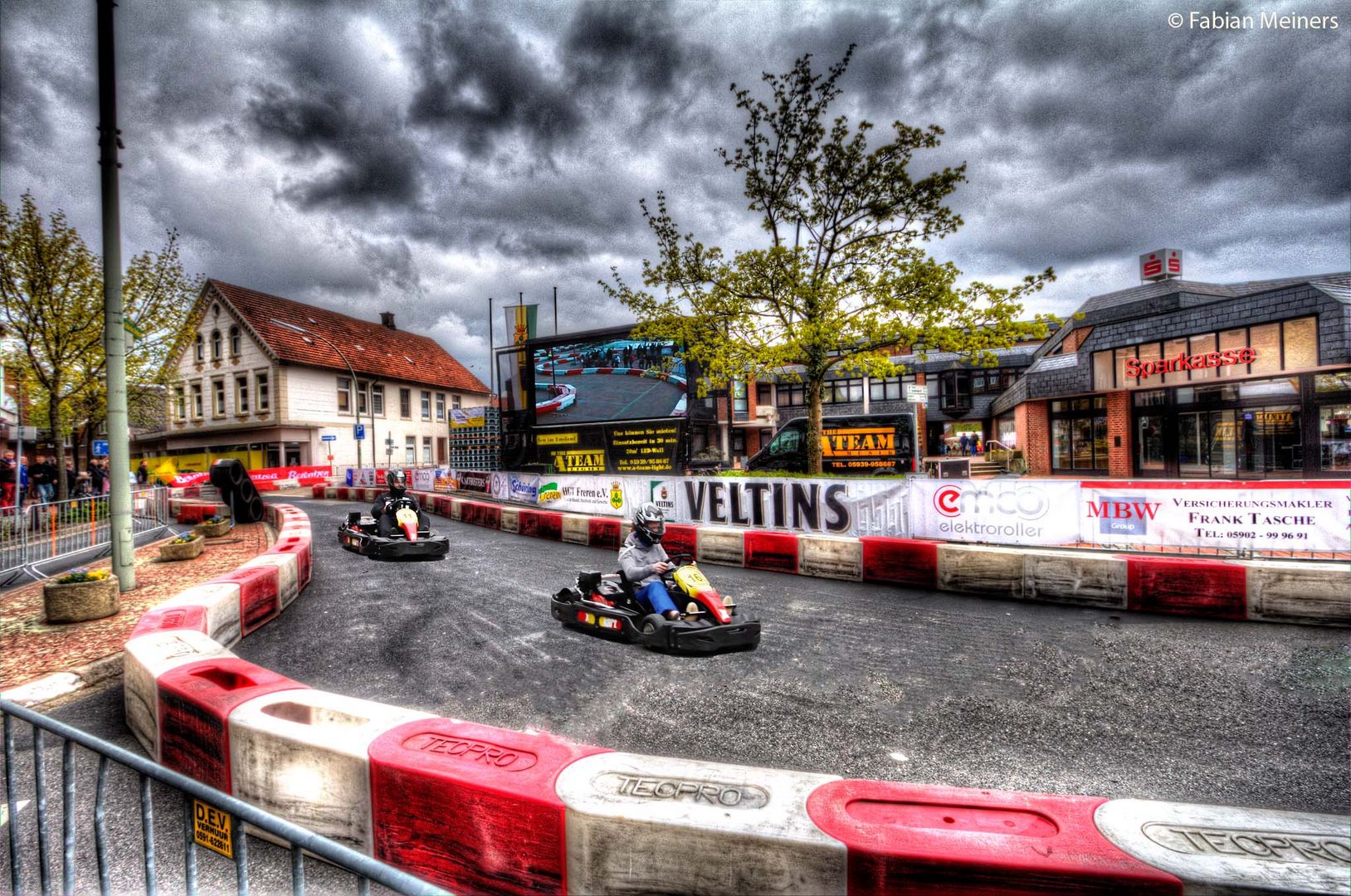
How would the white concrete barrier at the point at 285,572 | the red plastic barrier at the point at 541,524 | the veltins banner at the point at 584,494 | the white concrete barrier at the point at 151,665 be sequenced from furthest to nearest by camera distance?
the veltins banner at the point at 584,494 < the red plastic barrier at the point at 541,524 < the white concrete barrier at the point at 285,572 < the white concrete barrier at the point at 151,665

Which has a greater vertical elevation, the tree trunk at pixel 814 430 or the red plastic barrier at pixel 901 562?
the tree trunk at pixel 814 430

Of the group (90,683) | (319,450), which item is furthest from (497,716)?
(319,450)

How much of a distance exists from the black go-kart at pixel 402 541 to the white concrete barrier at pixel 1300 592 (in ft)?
37.6

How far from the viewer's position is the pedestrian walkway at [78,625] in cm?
571

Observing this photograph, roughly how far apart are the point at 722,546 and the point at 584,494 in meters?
6.21

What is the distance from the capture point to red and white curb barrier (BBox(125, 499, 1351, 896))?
2.23 m

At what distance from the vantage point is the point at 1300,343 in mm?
18891

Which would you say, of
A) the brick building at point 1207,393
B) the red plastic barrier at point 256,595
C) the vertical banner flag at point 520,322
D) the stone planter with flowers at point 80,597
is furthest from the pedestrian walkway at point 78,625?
the brick building at point 1207,393

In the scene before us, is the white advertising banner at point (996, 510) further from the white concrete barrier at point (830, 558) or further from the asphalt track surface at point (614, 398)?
the asphalt track surface at point (614, 398)

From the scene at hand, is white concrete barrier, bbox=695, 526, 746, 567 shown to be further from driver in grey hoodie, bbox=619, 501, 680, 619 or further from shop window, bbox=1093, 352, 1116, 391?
shop window, bbox=1093, 352, 1116, 391

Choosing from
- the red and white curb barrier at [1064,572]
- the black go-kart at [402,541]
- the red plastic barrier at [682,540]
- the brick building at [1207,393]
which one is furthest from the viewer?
the brick building at [1207,393]

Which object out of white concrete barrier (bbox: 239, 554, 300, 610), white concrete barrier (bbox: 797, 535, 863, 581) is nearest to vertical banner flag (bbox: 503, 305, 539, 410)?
white concrete barrier (bbox: 239, 554, 300, 610)

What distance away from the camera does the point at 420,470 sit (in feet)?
84.1

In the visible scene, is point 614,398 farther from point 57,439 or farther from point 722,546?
point 57,439
